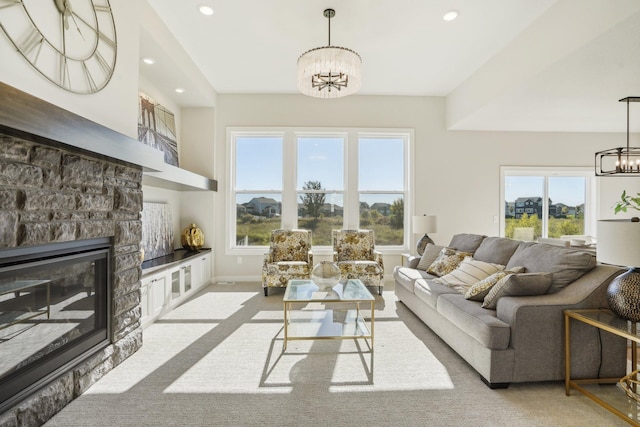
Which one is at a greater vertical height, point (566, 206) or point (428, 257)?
point (566, 206)

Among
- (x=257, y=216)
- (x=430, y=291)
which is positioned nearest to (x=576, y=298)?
(x=430, y=291)

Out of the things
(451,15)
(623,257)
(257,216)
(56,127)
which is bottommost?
(623,257)

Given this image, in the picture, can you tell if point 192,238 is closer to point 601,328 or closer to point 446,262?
point 446,262

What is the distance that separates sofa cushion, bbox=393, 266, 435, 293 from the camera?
3.60 meters

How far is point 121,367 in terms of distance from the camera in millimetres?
2443

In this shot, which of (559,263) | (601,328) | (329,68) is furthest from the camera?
(329,68)

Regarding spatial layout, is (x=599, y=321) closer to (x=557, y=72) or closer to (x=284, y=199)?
(x=557, y=72)

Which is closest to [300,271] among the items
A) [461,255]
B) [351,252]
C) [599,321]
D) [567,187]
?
[351,252]

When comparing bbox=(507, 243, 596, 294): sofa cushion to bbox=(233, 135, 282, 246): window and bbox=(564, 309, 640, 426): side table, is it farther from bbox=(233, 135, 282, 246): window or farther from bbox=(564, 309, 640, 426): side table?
bbox=(233, 135, 282, 246): window

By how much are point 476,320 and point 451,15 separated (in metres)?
2.88

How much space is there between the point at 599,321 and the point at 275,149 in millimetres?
4647

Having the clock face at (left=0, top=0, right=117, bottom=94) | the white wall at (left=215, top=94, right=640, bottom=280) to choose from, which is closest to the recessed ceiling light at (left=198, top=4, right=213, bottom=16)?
the clock face at (left=0, top=0, right=117, bottom=94)

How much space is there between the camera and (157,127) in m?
4.28

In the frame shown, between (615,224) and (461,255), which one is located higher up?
(615,224)
